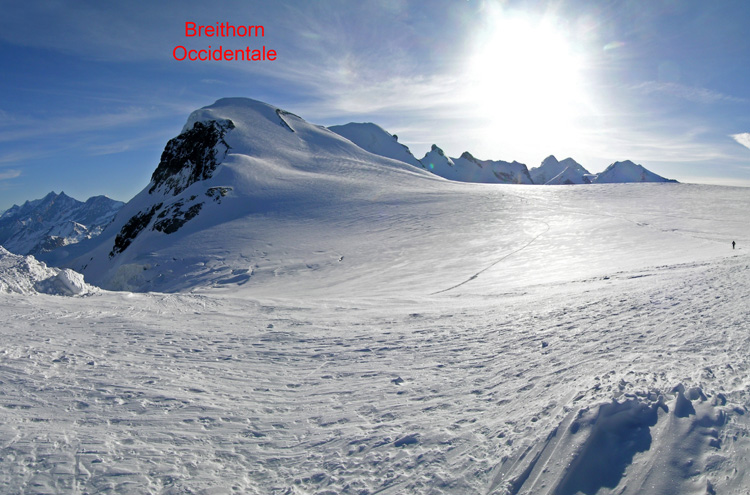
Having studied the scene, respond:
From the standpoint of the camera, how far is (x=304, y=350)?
6949 millimetres

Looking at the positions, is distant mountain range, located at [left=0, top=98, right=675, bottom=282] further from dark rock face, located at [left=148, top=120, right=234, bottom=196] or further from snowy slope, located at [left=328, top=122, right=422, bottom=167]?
snowy slope, located at [left=328, top=122, right=422, bottom=167]

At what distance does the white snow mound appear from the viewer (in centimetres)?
1028

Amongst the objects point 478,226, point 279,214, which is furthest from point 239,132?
point 478,226

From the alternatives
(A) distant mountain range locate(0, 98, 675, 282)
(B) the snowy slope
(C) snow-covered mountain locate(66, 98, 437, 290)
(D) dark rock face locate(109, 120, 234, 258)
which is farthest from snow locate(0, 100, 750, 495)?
(B) the snowy slope

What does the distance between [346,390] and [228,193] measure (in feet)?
113

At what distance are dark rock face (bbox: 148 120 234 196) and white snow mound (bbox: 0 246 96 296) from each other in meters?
35.2

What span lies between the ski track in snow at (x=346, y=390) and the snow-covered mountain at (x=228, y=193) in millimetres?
15059

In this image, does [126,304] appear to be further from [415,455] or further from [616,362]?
[616,362]

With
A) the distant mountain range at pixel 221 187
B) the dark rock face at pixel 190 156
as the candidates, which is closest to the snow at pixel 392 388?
the distant mountain range at pixel 221 187

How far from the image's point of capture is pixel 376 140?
378 feet

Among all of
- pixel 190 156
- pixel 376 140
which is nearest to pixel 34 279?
pixel 190 156

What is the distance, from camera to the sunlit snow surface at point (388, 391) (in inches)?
137

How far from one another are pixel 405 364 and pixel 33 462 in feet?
14.3

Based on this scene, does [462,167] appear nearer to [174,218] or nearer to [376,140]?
[376,140]
